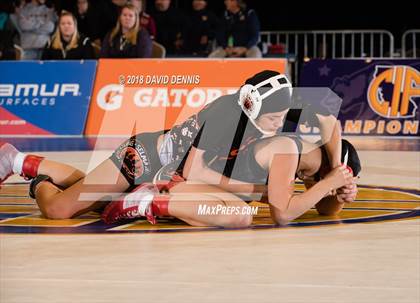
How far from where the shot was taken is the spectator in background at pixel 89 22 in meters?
19.2

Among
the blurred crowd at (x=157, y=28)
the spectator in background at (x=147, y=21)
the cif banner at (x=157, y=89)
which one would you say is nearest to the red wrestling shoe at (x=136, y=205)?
the cif banner at (x=157, y=89)

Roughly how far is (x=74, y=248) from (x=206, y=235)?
0.96 meters

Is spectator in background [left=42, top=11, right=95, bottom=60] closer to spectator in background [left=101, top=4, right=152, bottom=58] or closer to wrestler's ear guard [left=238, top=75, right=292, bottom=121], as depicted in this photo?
spectator in background [left=101, top=4, right=152, bottom=58]

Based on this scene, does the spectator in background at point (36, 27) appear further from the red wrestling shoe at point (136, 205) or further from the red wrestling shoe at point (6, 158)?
the red wrestling shoe at point (136, 205)

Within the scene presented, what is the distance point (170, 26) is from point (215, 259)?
13.7m

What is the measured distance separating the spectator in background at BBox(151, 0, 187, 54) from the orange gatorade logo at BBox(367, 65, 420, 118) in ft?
15.2

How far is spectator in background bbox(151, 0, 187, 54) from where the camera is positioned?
19375 mm

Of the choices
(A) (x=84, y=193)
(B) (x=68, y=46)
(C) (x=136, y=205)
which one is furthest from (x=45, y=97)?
(C) (x=136, y=205)

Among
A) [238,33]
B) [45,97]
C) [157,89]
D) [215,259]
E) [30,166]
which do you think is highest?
[238,33]

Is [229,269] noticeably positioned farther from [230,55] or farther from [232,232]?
[230,55]

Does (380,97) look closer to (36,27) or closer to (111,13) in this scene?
(111,13)

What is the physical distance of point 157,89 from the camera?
1605 cm

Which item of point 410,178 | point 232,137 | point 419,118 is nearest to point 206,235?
point 232,137

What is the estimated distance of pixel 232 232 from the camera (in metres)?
7.09
